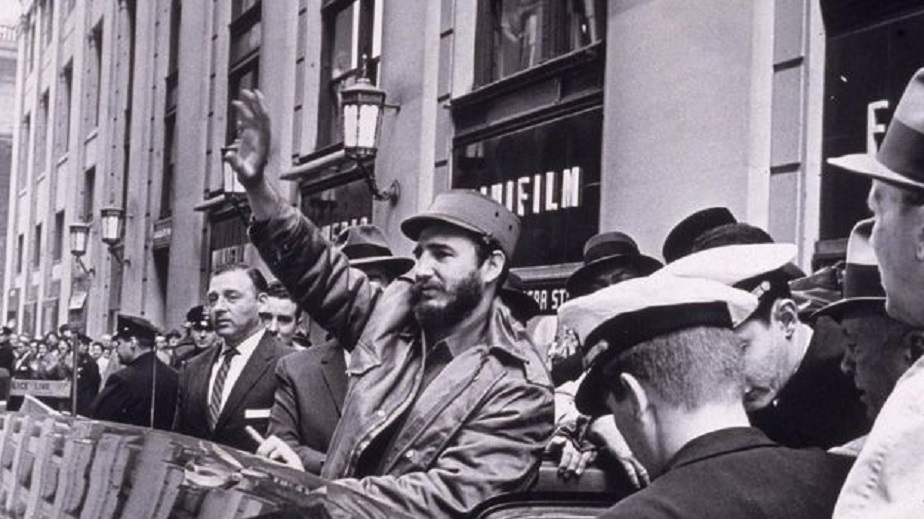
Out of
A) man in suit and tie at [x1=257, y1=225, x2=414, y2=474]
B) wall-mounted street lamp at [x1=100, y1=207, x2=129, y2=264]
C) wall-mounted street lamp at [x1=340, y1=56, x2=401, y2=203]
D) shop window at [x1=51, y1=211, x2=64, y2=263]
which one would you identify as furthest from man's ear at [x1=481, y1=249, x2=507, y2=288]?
shop window at [x1=51, y1=211, x2=64, y2=263]

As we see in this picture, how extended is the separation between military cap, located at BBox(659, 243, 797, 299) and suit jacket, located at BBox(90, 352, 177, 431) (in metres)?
4.71

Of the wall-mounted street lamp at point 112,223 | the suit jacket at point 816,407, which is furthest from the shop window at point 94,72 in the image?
the suit jacket at point 816,407

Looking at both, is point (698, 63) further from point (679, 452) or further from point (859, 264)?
point (679, 452)

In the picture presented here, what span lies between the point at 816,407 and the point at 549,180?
24.9 feet

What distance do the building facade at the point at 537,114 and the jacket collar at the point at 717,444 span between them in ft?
17.8

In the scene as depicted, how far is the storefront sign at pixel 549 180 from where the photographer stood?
1077 centimetres

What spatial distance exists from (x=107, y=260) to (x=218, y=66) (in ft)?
31.1

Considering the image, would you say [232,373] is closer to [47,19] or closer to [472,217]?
[472,217]

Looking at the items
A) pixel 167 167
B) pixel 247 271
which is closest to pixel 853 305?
pixel 247 271

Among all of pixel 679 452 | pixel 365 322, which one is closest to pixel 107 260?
pixel 365 322

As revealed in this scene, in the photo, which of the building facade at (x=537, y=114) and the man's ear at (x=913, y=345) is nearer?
the man's ear at (x=913, y=345)

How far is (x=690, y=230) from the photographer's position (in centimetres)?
510

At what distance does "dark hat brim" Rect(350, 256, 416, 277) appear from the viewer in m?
6.66

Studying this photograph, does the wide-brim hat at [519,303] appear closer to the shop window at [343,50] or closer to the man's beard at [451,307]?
the man's beard at [451,307]
